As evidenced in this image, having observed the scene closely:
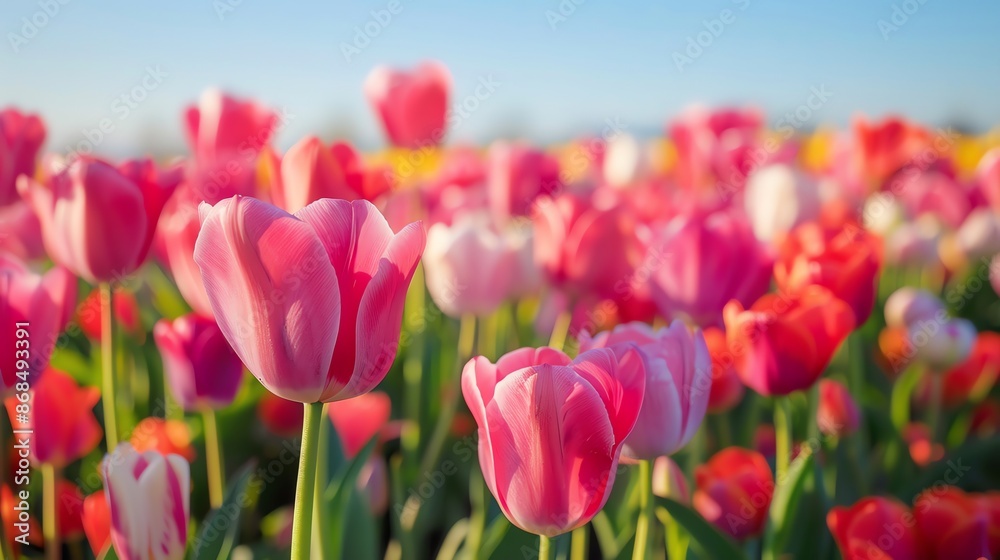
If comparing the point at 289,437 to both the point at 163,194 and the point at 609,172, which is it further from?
the point at 609,172

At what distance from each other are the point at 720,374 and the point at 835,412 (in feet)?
0.53

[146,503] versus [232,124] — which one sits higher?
[232,124]

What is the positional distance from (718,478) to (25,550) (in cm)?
88

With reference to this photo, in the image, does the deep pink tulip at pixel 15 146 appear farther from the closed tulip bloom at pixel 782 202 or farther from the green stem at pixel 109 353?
the closed tulip bloom at pixel 782 202

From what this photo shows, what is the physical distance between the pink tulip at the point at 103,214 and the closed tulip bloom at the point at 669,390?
472mm

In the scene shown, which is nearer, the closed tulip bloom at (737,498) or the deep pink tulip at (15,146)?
the closed tulip bloom at (737,498)

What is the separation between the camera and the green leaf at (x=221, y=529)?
27.4 inches

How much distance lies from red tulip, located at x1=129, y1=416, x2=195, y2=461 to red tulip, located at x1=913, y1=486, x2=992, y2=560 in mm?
795

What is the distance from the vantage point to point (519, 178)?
64.4 inches

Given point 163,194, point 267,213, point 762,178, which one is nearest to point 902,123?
point 762,178

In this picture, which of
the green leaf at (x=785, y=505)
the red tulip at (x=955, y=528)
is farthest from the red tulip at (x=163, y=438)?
the red tulip at (x=955, y=528)

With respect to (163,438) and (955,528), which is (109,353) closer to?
(163,438)

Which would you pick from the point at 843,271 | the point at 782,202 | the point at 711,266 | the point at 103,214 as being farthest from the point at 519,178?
the point at 103,214

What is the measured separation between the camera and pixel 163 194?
0.85 m
